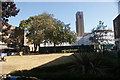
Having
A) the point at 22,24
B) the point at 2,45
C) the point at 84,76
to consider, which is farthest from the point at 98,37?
the point at 2,45

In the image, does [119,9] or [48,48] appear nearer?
[119,9]

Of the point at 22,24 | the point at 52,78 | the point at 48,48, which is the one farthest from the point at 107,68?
the point at 48,48

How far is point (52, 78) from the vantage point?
27.0 ft

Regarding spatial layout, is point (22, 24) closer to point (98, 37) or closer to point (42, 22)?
point (42, 22)

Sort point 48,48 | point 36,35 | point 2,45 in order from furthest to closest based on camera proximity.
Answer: point 48,48 < point 2,45 < point 36,35

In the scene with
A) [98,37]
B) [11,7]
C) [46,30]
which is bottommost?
[98,37]

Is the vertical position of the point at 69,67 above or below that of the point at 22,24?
below

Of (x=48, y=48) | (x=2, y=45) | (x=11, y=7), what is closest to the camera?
(x=11, y=7)

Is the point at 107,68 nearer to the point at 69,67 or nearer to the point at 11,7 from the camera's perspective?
the point at 69,67

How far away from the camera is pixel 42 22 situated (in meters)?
38.2

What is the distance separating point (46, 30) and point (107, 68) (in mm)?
29342

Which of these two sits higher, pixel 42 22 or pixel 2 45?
pixel 42 22

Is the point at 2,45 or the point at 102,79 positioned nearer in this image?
the point at 102,79

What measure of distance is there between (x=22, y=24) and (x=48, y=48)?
49.9 ft
